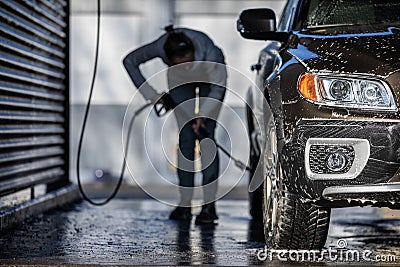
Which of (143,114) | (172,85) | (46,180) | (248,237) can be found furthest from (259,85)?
(143,114)

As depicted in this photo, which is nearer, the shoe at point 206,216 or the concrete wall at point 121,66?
the shoe at point 206,216

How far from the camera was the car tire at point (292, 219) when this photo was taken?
18.8 ft

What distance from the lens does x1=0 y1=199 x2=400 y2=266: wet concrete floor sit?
582cm

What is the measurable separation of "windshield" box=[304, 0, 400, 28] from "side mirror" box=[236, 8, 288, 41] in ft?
0.76

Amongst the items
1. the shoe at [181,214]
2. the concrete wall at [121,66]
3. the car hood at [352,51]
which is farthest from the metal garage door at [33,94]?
the concrete wall at [121,66]

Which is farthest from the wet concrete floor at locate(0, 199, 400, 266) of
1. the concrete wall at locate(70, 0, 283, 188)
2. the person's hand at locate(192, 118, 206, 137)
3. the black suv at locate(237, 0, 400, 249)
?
the concrete wall at locate(70, 0, 283, 188)

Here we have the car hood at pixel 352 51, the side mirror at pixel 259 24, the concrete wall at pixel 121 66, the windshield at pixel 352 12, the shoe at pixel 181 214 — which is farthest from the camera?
the concrete wall at pixel 121 66

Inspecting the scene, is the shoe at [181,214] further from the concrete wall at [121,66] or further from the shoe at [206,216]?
the concrete wall at [121,66]

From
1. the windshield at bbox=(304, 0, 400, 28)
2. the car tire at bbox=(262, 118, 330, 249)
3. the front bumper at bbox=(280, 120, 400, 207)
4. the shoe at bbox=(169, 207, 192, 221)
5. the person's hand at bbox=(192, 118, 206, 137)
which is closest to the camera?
the front bumper at bbox=(280, 120, 400, 207)

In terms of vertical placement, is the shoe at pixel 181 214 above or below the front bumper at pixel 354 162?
below

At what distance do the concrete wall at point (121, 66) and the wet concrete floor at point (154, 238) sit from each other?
7.76 m

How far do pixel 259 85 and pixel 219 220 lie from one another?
1867 mm

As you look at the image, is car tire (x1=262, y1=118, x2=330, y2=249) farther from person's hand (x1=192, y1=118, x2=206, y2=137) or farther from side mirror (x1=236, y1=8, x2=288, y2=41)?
person's hand (x1=192, y1=118, x2=206, y2=137)

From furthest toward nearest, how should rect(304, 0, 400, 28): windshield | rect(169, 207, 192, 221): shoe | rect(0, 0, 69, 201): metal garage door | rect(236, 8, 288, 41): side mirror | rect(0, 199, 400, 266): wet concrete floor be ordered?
rect(169, 207, 192, 221): shoe, rect(0, 0, 69, 201): metal garage door, rect(236, 8, 288, 41): side mirror, rect(304, 0, 400, 28): windshield, rect(0, 199, 400, 266): wet concrete floor
